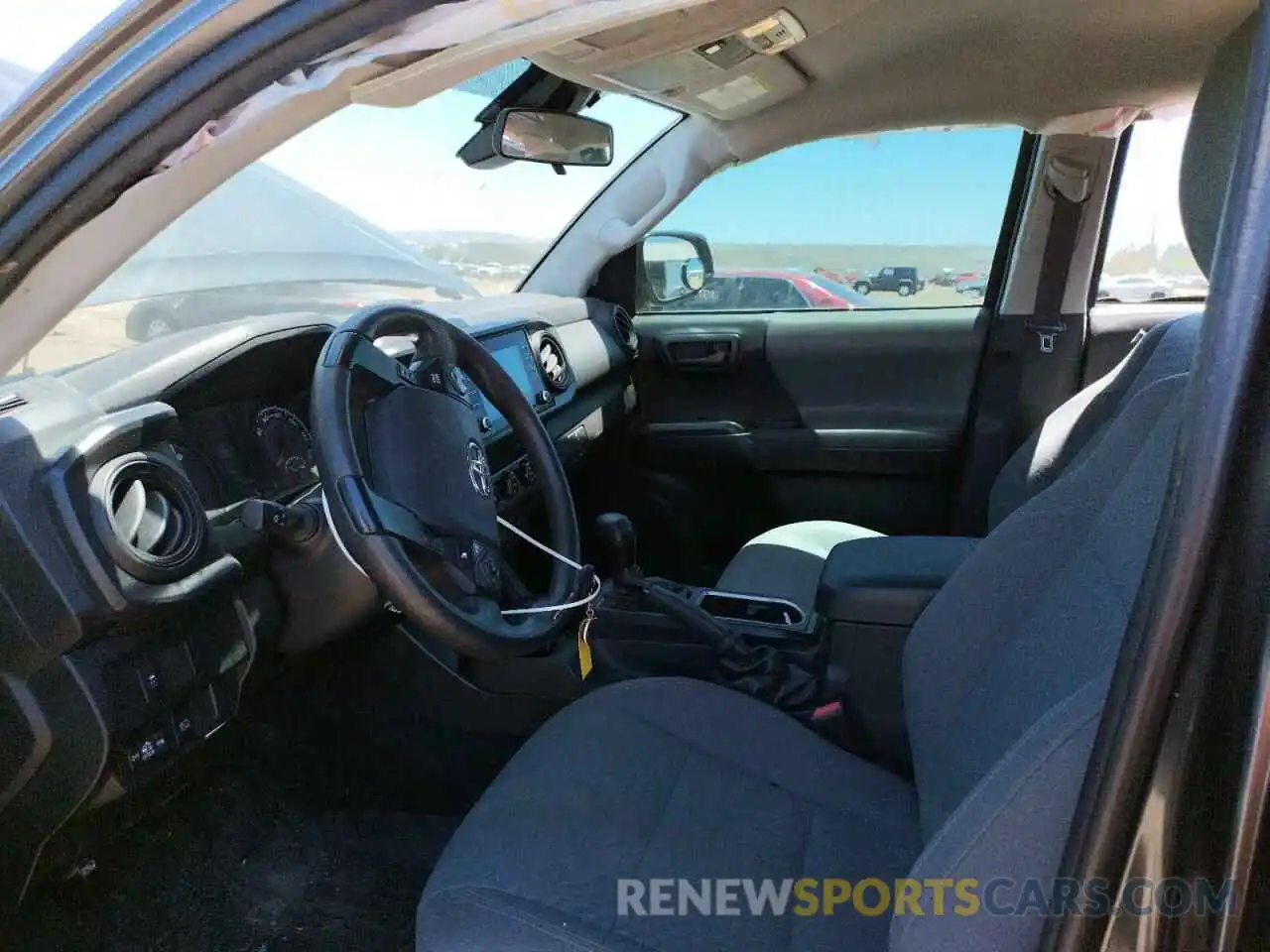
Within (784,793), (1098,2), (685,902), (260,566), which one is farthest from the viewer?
(1098,2)

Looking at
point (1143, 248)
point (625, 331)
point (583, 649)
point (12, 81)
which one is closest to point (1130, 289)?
point (1143, 248)

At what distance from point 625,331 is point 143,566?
1.92m

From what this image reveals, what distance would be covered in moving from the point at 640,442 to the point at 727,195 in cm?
77

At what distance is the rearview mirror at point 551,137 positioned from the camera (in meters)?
1.79

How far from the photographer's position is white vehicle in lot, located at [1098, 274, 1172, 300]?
2.73 metres

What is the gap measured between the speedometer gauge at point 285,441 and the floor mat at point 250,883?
0.69m

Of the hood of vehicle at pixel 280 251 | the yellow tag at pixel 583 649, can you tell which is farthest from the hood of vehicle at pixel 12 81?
the yellow tag at pixel 583 649

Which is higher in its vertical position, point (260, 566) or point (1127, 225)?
point (1127, 225)

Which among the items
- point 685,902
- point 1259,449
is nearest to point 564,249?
point 685,902

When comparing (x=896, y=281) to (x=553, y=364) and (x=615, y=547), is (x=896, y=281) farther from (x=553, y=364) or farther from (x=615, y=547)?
(x=615, y=547)

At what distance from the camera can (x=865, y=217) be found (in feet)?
9.24

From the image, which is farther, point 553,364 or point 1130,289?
point 1130,289

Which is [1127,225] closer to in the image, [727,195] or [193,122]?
[727,195]

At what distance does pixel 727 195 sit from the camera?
9.34 ft
